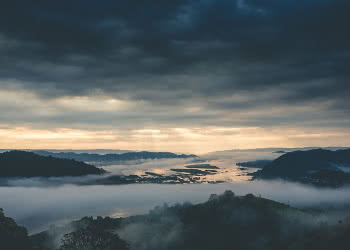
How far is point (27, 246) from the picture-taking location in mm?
135375

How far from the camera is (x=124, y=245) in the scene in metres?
158

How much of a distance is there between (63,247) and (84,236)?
1315 cm

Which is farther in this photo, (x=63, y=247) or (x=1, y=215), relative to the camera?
(x=63, y=247)

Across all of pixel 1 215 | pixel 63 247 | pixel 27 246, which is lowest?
pixel 63 247

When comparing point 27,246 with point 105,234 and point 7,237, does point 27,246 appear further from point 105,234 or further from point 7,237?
point 105,234

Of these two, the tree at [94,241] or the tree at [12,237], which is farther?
the tree at [94,241]

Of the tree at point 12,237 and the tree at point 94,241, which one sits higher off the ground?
the tree at point 12,237

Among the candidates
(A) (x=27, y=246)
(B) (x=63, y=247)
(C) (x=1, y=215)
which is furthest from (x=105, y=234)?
(C) (x=1, y=215)

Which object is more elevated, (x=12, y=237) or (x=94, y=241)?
(x=12, y=237)

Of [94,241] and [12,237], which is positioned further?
[94,241]

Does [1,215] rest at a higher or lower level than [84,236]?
higher

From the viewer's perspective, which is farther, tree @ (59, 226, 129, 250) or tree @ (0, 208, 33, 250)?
tree @ (59, 226, 129, 250)

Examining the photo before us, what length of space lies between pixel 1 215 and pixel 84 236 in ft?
151

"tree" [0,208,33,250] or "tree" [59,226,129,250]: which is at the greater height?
"tree" [0,208,33,250]
